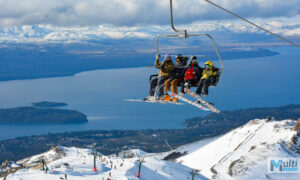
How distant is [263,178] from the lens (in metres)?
68.5

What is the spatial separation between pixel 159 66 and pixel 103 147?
175860mm

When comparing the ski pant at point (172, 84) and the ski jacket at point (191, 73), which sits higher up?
the ski jacket at point (191, 73)

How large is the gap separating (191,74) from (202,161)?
7428 cm

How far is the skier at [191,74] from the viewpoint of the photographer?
67.1 feet

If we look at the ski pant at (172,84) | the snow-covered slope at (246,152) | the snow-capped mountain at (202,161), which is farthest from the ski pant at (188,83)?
the snow-covered slope at (246,152)

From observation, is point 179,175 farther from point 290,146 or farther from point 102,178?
point 290,146

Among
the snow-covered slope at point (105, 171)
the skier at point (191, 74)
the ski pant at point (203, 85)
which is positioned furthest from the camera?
the snow-covered slope at point (105, 171)

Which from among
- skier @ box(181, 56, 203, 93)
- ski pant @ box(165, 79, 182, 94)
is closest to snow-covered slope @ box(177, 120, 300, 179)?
ski pant @ box(165, 79, 182, 94)

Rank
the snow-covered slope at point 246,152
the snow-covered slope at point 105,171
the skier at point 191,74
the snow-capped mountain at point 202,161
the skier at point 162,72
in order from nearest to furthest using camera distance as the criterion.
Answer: the skier at point 191,74, the skier at point 162,72, the snow-covered slope at point 105,171, the snow-capped mountain at point 202,161, the snow-covered slope at point 246,152

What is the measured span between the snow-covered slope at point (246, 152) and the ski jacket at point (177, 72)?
169 feet

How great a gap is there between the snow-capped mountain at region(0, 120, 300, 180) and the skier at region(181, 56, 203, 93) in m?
33.0

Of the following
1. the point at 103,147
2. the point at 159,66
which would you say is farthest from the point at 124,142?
the point at 159,66

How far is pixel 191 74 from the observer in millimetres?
20469

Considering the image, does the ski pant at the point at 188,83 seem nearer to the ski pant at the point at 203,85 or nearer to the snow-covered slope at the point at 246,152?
the ski pant at the point at 203,85
